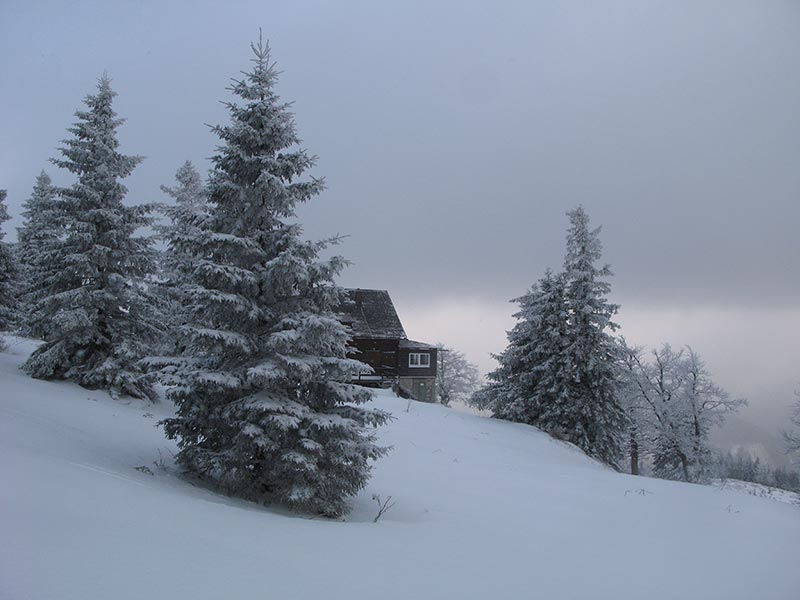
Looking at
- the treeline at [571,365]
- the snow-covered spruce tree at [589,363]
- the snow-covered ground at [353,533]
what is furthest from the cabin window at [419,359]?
the snow-covered ground at [353,533]

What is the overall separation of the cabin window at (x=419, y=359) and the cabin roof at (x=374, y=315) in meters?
2.49

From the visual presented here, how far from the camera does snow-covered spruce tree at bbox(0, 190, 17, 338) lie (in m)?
19.1

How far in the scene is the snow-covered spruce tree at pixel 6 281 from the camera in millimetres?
19062

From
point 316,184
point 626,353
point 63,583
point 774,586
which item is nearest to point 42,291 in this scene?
point 316,184

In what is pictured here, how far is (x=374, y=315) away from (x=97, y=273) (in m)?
29.0

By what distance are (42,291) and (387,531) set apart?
54.0 feet

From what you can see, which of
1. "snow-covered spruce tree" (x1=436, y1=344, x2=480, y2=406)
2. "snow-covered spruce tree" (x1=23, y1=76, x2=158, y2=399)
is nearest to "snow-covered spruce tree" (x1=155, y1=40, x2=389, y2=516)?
"snow-covered spruce tree" (x1=23, y1=76, x2=158, y2=399)

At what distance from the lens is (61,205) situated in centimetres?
1616

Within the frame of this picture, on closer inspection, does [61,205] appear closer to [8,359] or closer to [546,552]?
[8,359]

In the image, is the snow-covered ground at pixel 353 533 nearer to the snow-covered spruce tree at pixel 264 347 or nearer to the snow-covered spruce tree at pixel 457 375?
the snow-covered spruce tree at pixel 264 347

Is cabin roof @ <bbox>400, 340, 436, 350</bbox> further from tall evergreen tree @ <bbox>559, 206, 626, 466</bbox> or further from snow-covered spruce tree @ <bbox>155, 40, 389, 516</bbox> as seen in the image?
snow-covered spruce tree @ <bbox>155, 40, 389, 516</bbox>

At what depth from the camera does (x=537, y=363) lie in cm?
3102

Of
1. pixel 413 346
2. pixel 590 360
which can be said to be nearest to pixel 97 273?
pixel 590 360

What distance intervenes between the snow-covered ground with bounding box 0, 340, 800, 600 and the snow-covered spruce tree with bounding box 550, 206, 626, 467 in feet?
45.5
